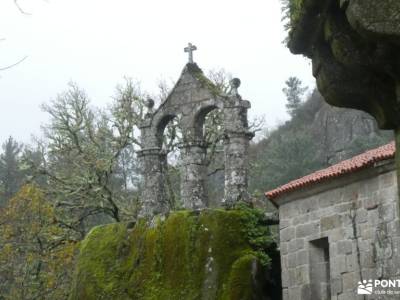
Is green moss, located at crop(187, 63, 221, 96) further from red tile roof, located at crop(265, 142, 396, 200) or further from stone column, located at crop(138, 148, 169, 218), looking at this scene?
red tile roof, located at crop(265, 142, 396, 200)

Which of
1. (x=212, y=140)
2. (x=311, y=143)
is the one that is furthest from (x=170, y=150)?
(x=311, y=143)

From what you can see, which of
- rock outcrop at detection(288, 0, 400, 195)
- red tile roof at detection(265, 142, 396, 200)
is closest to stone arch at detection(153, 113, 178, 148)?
red tile roof at detection(265, 142, 396, 200)

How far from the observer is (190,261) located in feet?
33.3

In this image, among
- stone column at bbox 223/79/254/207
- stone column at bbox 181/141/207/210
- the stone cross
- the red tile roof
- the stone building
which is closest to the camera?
the stone building

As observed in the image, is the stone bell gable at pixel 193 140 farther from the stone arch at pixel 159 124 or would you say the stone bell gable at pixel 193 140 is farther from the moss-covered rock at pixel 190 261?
the moss-covered rock at pixel 190 261

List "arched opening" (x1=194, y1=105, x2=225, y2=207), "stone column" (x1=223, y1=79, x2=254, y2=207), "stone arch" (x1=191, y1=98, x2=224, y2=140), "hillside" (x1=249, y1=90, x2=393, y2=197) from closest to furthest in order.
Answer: "stone column" (x1=223, y1=79, x2=254, y2=207)
"stone arch" (x1=191, y1=98, x2=224, y2=140)
"arched opening" (x1=194, y1=105, x2=225, y2=207)
"hillside" (x1=249, y1=90, x2=393, y2=197)

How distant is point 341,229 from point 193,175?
279 cm

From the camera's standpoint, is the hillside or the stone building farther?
the hillside

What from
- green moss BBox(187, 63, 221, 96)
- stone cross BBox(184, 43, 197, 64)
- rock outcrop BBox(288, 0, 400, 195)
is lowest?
rock outcrop BBox(288, 0, 400, 195)

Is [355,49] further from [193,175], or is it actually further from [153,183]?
[153,183]

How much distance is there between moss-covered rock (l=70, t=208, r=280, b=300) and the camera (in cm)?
980

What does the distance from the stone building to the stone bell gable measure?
3.10ft

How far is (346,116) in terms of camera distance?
35875 mm

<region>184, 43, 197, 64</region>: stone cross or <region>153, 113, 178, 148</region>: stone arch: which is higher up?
<region>184, 43, 197, 64</region>: stone cross
